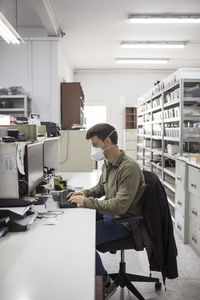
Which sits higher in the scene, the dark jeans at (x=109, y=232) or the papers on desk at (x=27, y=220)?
the papers on desk at (x=27, y=220)

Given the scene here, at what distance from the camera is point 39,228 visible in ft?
4.67

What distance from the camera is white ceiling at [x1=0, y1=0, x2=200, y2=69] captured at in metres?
4.29

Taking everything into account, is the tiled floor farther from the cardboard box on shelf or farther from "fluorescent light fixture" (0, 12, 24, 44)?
"fluorescent light fixture" (0, 12, 24, 44)

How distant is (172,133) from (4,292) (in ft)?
10.6

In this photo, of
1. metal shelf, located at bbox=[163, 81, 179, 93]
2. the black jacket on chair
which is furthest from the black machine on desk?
metal shelf, located at bbox=[163, 81, 179, 93]

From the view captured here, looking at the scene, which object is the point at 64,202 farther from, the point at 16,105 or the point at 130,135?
the point at 130,135

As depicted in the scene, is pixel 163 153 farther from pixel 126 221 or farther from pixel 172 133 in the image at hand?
pixel 126 221

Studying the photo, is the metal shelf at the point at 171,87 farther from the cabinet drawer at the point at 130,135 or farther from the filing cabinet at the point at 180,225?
the cabinet drawer at the point at 130,135

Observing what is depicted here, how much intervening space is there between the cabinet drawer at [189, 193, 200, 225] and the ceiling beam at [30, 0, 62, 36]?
3.41 meters

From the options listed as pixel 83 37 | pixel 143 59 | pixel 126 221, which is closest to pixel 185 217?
pixel 126 221

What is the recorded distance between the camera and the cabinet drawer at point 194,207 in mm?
2611

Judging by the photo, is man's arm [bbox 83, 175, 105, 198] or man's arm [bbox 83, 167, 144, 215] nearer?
man's arm [bbox 83, 167, 144, 215]

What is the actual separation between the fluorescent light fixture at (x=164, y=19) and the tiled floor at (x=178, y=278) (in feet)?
12.3

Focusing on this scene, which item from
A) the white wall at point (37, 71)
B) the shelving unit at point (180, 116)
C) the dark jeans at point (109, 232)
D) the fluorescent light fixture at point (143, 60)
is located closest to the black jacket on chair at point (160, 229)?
the dark jeans at point (109, 232)
